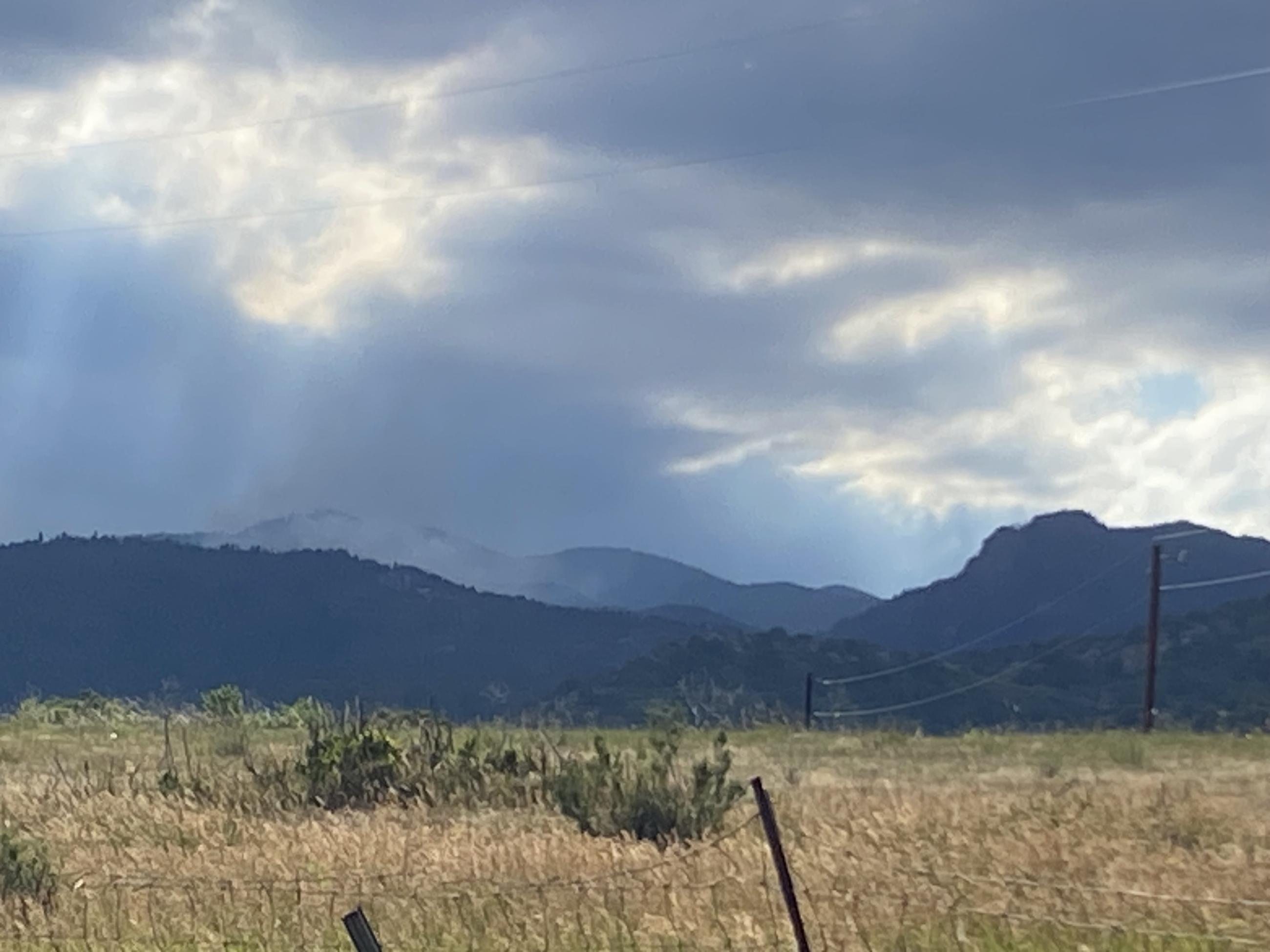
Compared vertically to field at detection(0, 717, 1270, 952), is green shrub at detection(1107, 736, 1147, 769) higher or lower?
higher

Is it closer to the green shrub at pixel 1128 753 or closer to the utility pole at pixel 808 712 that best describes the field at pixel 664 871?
the green shrub at pixel 1128 753

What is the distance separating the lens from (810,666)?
459ft

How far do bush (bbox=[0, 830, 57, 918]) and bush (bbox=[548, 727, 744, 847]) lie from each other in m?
5.19

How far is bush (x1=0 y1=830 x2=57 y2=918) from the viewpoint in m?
14.4

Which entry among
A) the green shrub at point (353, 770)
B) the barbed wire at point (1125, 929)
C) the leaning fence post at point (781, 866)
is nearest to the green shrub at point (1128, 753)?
the green shrub at point (353, 770)

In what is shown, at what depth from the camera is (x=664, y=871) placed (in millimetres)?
14148

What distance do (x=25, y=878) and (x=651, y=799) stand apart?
589cm

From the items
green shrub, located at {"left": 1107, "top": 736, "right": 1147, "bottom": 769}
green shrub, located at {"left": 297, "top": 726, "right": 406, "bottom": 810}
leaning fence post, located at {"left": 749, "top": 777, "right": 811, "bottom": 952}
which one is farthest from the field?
green shrub, located at {"left": 1107, "top": 736, "right": 1147, "bottom": 769}

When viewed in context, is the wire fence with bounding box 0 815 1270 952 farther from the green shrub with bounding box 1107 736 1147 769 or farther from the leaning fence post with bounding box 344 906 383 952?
the green shrub with bounding box 1107 736 1147 769

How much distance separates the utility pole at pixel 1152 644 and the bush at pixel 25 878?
91.8 feet

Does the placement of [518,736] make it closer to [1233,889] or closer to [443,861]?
[443,861]

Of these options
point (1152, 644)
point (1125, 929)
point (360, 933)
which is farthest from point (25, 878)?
point (1152, 644)

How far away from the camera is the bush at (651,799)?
17828 mm

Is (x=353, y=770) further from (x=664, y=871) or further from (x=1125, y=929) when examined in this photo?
(x=1125, y=929)
